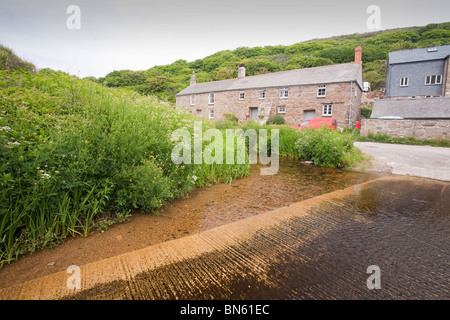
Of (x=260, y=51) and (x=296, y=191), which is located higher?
(x=260, y=51)

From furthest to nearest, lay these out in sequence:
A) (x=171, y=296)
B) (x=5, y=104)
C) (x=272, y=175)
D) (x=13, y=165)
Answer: (x=272, y=175)
(x=5, y=104)
(x=13, y=165)
(x=171, y=296)

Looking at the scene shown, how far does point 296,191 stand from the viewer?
546 centimetres

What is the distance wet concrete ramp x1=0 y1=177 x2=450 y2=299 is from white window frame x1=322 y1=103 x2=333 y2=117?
21633 mm

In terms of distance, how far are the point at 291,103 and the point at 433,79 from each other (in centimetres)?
1919

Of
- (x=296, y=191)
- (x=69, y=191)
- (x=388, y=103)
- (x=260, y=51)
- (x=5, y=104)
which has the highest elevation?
(x=260, y=51)

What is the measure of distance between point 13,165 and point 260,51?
7709 centimetres

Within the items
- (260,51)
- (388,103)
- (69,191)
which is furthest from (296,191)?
(260,51)

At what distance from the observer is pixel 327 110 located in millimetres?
23922

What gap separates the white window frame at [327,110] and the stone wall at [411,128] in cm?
730

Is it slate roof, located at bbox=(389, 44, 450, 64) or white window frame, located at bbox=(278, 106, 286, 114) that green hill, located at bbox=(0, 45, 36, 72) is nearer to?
white window frame, located at bbox=(278, 106, 286, 114)

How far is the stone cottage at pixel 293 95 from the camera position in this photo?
22.9 metres

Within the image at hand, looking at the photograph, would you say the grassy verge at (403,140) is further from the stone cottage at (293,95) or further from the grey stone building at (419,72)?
the grey stone building at (419,72)

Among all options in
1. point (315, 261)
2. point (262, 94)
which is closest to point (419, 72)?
point (262, 94)

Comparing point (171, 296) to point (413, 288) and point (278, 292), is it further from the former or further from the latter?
point (413, 288)
